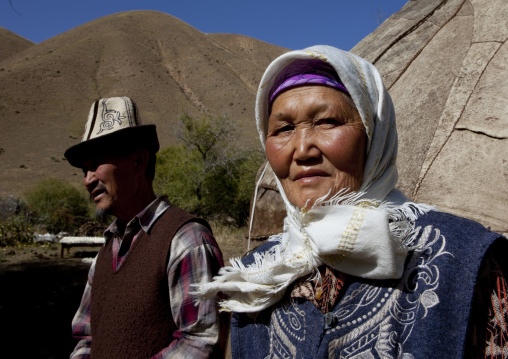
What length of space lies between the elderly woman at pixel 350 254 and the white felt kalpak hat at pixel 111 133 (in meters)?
0.87

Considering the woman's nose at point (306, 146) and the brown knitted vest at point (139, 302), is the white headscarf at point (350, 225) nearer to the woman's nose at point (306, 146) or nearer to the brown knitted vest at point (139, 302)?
the woman's nose at point (306, 146)

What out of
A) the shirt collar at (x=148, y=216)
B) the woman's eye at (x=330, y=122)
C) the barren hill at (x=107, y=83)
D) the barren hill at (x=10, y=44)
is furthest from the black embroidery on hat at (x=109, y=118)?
the barren hill at (x=10, y=44)

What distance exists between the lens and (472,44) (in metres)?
2.25

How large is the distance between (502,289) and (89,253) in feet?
42.3

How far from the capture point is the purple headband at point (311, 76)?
3.91 feet

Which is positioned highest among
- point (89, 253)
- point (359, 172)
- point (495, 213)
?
point (359, 172)

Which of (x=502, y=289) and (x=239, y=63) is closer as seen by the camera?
(x=502, y=289)

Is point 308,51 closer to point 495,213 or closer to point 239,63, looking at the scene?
point 495,213

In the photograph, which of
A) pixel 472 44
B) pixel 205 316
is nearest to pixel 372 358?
pixel 205 316

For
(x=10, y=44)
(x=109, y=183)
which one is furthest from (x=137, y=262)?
(x=10, y=44)

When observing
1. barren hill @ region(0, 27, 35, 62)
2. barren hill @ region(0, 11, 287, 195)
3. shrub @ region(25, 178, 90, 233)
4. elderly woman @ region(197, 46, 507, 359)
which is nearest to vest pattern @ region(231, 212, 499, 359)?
elderly woman @ region(197, 46, 507, 359)

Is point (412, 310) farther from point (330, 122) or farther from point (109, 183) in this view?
point (109, 183)

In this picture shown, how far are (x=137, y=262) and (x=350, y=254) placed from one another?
0.97 meters

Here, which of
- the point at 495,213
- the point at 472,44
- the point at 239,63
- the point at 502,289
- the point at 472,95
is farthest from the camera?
the point at 239,63
